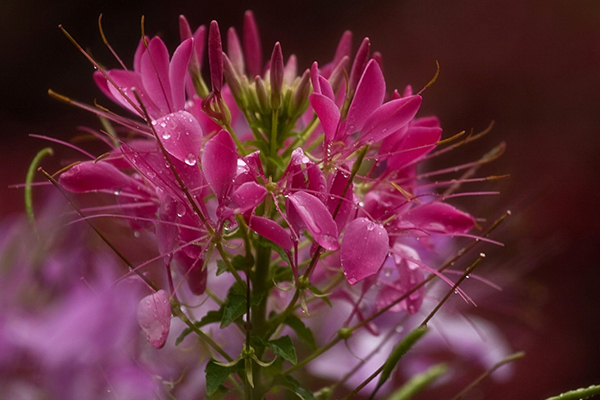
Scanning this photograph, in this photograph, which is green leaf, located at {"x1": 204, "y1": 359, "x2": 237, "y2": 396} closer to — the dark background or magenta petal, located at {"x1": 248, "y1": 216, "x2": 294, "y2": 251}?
magenta petal, located at {"x1": 248, "y1": 216, "x2": 294, "y2": 251}

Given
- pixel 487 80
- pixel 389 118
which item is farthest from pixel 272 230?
pixel 487 80

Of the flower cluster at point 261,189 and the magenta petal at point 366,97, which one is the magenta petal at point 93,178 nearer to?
the flower cluster at point 261,189

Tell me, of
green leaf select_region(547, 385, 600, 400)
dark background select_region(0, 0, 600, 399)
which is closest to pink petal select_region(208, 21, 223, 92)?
green leaf select_region(547, 385, 600, 400)

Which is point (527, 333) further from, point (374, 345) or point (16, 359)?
point (16, 359)

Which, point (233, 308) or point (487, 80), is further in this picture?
point (487, 80)

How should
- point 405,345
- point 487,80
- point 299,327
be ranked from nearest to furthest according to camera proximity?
point 405,345
point 299,327
point 487,80

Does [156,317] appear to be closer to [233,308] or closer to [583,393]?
[233,308]
